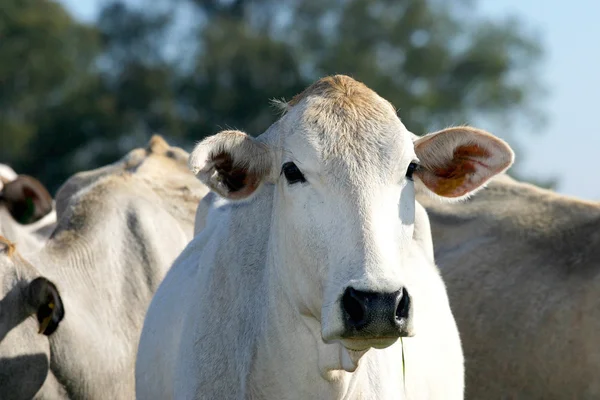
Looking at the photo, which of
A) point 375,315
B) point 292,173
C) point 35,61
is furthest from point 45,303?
point 35,61

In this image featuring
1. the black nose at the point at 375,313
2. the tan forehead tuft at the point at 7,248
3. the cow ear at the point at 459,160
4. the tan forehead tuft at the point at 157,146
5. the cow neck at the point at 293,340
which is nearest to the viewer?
the black nose at the point at 375,313

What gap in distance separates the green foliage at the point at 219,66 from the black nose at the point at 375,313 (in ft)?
116

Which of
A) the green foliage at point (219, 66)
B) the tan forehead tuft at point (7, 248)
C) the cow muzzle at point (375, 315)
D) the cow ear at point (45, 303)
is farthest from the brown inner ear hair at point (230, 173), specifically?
the green foliage at point (219, 66)

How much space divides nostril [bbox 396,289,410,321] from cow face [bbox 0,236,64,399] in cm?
300

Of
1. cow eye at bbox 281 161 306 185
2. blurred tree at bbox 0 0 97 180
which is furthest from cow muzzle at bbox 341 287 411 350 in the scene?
blurred tree at bbox 0 0 97 180

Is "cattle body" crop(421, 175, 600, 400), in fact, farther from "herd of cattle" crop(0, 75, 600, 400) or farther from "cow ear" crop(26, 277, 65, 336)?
"cow ear" crop(26, 277, 65, 336)

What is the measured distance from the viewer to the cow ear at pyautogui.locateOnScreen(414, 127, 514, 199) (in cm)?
486

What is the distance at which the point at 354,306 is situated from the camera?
4.10 m

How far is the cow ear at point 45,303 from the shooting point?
257 inches

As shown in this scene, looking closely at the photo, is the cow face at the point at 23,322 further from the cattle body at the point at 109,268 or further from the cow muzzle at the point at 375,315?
the cow muzzle at the point at 375,315

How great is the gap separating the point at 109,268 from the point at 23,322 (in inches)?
42.9

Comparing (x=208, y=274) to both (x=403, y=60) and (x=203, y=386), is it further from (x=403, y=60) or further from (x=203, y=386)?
(x=403, y=60)

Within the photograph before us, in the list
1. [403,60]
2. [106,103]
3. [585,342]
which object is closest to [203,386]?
[585,342]

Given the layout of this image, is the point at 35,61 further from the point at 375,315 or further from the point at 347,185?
the point at 375,315
